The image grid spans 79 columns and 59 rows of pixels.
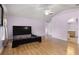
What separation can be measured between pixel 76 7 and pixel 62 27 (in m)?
0.52

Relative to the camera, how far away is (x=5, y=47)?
8.57 ft

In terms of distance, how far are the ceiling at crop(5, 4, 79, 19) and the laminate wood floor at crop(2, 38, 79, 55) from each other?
60 centimetres

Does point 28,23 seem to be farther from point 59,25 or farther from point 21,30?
point 59,25

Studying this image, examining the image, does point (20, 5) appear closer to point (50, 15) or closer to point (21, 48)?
point (50, 15)

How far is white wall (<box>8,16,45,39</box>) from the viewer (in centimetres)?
262

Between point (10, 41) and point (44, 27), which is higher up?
point (44, 27)

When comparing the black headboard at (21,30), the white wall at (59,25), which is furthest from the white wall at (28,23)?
the white wall at (59,25)

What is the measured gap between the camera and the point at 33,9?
2686 mm

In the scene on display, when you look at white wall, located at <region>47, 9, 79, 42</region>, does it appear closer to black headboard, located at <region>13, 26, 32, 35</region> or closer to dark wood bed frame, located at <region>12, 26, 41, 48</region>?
dark wood bed frame, located at <region>12, 26, 41, 48</region>

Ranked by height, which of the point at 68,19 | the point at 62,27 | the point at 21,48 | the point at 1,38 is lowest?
the point at 21,48

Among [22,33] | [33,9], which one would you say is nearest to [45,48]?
[22,33]

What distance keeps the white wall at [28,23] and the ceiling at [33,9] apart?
9 cm
